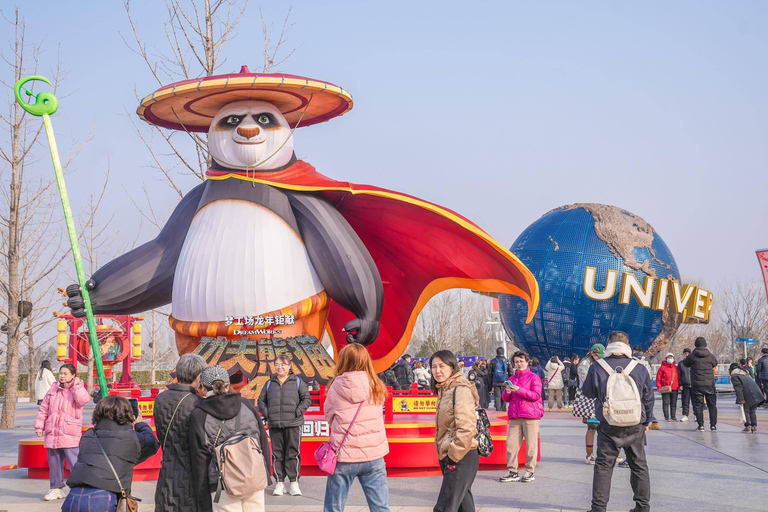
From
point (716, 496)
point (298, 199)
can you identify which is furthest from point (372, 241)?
point (716, 496)

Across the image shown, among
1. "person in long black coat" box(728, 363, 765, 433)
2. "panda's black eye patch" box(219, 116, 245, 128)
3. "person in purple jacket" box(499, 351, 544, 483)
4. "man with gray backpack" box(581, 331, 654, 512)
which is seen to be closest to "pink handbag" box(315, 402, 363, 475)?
"man with gray backpack" box(581, 331, 654, 512)

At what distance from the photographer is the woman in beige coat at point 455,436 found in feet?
15.3

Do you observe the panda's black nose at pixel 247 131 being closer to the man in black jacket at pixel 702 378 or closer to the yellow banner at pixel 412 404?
the yellow banner at pixel 412 404

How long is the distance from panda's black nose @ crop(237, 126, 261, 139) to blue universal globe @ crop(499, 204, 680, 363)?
13.8 meters

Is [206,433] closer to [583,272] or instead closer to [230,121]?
[230,121]

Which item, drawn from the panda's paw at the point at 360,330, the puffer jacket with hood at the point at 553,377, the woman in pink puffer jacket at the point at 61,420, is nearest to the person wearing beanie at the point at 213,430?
the woman in pink puffer jacket at the point at 61,420

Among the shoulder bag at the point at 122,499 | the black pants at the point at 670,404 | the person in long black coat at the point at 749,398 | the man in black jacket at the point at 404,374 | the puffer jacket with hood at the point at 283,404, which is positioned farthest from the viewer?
the man in black jacket at the point at 404,374

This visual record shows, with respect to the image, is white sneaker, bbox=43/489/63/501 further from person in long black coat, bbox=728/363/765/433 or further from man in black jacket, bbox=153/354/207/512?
person in long black coat, bbox=728/363/765/433

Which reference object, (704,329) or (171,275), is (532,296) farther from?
(704,329)

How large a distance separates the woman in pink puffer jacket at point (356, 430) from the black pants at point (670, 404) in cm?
1104

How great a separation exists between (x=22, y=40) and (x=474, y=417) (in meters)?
12.5

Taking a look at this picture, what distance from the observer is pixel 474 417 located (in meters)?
4.71

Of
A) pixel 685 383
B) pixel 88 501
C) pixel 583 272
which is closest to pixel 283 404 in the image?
pixel 88 501

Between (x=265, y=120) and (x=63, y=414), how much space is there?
3.88 metres
